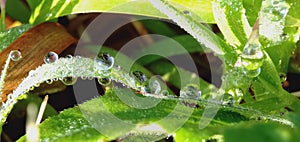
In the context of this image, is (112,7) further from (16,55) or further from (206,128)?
(206,128)

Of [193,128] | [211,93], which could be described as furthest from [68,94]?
[193,128]

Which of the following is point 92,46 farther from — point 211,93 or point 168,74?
point 211,93

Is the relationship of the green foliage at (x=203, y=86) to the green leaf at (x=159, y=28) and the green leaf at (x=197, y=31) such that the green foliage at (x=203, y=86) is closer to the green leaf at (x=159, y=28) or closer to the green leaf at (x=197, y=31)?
the green leaf at (x=197, y=31)

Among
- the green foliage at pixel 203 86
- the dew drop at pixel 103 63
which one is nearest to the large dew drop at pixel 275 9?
the green foliage at pixel 203 86

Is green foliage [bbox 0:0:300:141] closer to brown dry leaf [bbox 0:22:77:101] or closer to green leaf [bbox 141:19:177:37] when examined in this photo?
brown dry leaf [bbox 0:22:77:101]

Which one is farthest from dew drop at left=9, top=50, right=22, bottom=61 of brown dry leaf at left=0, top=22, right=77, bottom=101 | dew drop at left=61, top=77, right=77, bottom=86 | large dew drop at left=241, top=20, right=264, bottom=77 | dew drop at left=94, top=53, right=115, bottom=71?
large dew drop at left=241, top=20, right=264, bottom=77
